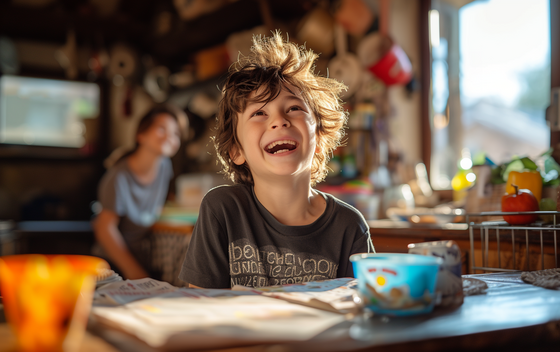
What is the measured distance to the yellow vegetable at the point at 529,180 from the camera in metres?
1.44

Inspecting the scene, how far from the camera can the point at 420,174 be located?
2598mm

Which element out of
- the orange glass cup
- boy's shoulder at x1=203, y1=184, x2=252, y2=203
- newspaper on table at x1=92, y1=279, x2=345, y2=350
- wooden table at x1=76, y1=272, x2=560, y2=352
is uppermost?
boy's shoulder at x1=203, y1=184, x2=252, y2=203

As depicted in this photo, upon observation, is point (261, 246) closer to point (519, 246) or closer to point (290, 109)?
point (290, 109)

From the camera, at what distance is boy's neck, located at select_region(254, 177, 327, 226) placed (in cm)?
117

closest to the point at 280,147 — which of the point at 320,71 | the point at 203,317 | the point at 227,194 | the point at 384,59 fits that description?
the point at 227,194

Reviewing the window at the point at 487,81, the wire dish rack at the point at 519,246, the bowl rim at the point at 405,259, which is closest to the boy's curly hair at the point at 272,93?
the wire dish rack at the point at 519,246

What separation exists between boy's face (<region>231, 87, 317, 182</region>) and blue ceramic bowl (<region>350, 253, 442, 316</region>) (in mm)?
578

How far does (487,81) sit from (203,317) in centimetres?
244

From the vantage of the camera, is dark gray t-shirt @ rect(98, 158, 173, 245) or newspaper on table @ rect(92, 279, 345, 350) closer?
newspaper on table @ rect(92, 279, 345, 350)

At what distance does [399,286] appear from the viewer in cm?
55

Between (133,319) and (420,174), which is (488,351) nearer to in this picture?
(133,319)

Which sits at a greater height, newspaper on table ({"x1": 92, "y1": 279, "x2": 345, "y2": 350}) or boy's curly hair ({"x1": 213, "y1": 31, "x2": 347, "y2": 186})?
boy's curly hair ({"x1": 213, "y1": 31, "x2": 347, "y2": 186})

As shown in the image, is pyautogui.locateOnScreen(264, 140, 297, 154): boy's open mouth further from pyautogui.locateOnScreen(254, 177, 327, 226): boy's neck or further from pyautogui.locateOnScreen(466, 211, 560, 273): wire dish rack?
pyautogui.locateOnScreen(466, 211, 560, 273): wire dish rack

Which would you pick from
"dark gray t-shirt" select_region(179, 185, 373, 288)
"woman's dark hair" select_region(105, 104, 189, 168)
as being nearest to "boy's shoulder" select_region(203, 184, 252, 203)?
"dark gray t-shirt" select_region(179, 185, 373, 288)
